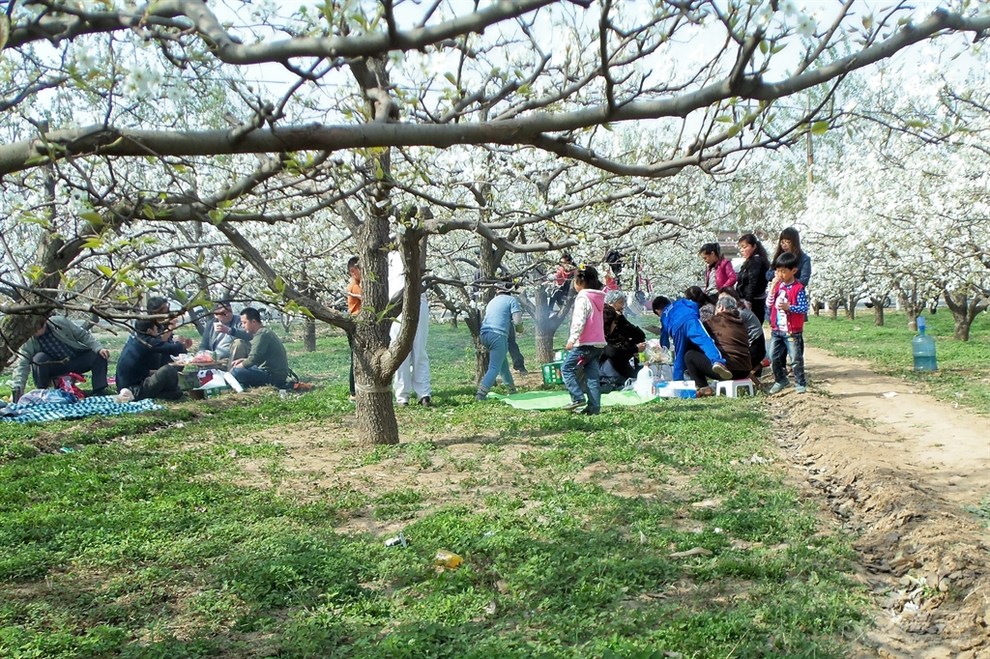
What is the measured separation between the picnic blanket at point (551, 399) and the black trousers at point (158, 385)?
4.32m

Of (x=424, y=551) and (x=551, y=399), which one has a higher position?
(x=551, y=399)

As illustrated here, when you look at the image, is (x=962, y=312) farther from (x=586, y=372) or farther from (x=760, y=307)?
(x=586, y=372)

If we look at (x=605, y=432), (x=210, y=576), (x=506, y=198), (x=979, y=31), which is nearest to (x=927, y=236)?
(x=506, y=198)

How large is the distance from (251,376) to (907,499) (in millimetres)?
10554

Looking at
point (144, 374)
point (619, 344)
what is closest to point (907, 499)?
point (619, 344)

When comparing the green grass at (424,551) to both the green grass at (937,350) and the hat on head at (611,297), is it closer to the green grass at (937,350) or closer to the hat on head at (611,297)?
the green grass at (937,350)

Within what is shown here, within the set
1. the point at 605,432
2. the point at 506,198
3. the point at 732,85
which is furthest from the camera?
the point at 506,198

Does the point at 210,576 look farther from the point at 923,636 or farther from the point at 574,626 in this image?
the point at 923,636

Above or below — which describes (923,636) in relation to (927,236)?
below

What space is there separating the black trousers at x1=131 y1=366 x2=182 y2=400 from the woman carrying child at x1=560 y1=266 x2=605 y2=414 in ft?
18.3

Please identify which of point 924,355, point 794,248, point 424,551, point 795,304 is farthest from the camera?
point 924,355

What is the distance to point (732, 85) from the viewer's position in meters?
3.16

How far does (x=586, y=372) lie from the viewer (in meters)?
9.74

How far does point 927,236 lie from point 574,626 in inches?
544
